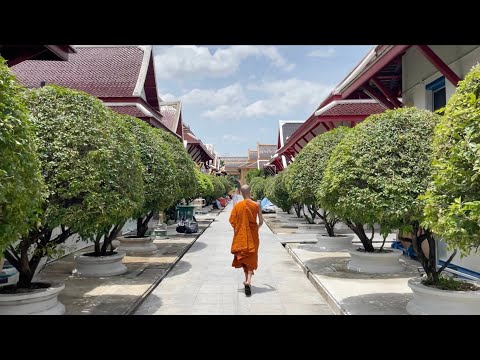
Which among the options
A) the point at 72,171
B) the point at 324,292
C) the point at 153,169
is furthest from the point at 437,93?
the point at 72,171

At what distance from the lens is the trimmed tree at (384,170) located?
245 inches

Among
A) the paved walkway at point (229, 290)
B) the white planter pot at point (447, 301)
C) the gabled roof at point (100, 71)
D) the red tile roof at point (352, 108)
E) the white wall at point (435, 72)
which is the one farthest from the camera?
the gabled roof at point (100, 71)

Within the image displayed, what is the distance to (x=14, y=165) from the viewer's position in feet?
12.7

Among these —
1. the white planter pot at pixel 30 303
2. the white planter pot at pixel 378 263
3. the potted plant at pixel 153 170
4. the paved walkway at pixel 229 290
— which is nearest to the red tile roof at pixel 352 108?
the paved walkway at pixel 229 290

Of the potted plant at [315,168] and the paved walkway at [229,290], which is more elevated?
the potted plant at [315,168]

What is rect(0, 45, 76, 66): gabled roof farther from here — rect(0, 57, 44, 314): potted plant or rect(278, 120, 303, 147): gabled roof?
rect(278, 120, 303, 147): gabled roof

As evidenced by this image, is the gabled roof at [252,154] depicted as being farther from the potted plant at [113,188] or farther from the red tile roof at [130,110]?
the potted plant at [113,188]

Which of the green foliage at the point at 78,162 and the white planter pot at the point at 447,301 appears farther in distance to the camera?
the green foliage at the point at 78,162

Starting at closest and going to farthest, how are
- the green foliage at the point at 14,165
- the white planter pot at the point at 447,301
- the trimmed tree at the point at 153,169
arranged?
1. the green foliage at the point at 14,165
2. the white planter pot at the point at 447,301
3. the trimmed tree at the point at 153,169

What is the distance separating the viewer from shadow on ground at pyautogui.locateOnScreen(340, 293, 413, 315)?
6.01 m

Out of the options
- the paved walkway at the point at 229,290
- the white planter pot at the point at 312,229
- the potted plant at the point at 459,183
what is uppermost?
the potted plant at the point at 459,183

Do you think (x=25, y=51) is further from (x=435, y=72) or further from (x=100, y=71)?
(x=100, y=71)
